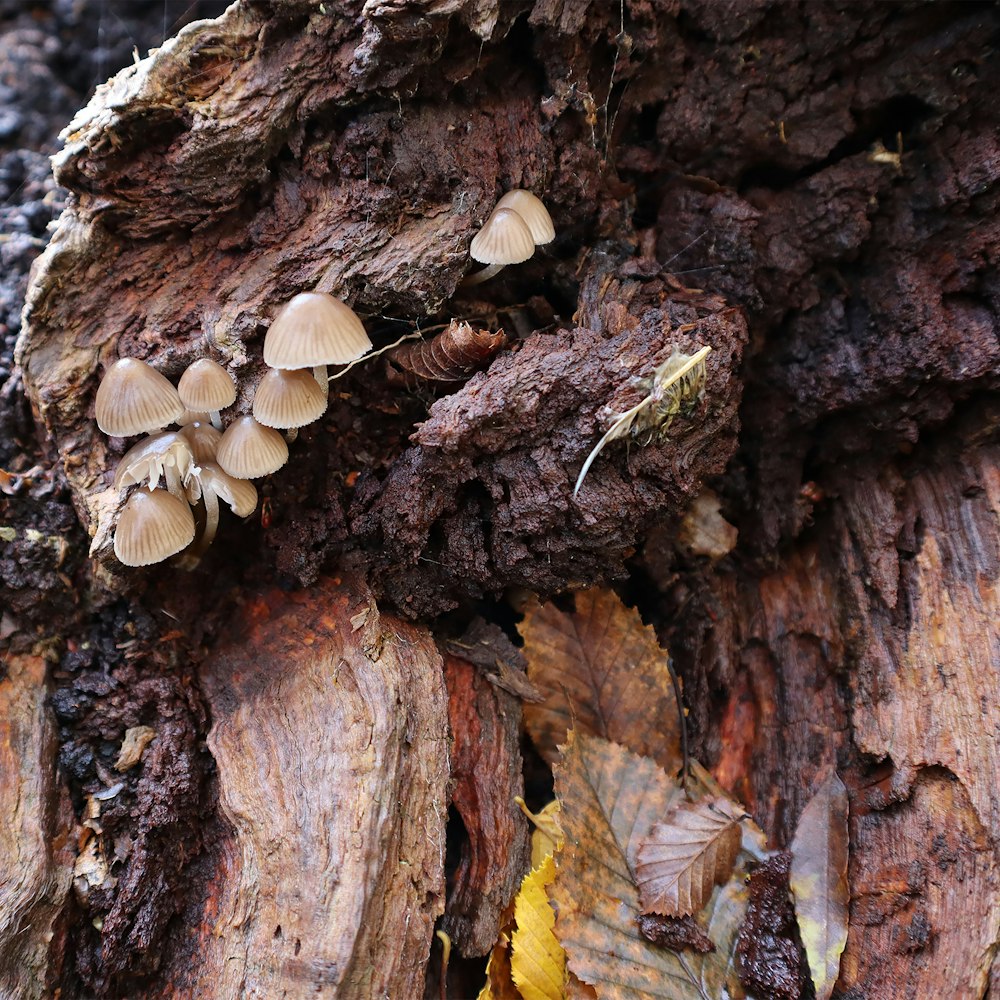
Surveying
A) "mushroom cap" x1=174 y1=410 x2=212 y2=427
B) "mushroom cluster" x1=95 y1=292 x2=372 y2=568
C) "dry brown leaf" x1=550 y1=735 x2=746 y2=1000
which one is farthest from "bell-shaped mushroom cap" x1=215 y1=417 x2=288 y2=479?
"dry brown leaf" x1=550 y1=735 x2=746 y2=1000

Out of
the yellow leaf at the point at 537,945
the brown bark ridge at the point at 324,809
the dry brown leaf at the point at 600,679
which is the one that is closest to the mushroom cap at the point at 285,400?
the brown bark ridge at the point at 324,809

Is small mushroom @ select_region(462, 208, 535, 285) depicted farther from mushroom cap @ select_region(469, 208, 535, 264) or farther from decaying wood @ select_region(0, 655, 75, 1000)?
decaying wood @ select_region(0, 655, 75, 1000)

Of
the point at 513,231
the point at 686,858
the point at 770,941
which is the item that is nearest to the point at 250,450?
the point at 513,231

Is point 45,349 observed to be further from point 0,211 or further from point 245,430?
point 0,211

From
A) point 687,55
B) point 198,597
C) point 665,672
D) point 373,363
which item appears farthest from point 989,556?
point 198,597

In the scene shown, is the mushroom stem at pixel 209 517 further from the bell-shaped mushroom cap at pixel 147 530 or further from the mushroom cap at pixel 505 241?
the mushroom cap at pixel 505 241

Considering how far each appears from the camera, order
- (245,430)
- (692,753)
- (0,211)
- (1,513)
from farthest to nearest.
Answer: (0,211) → (692,753) → (1,513) → (245,430)
